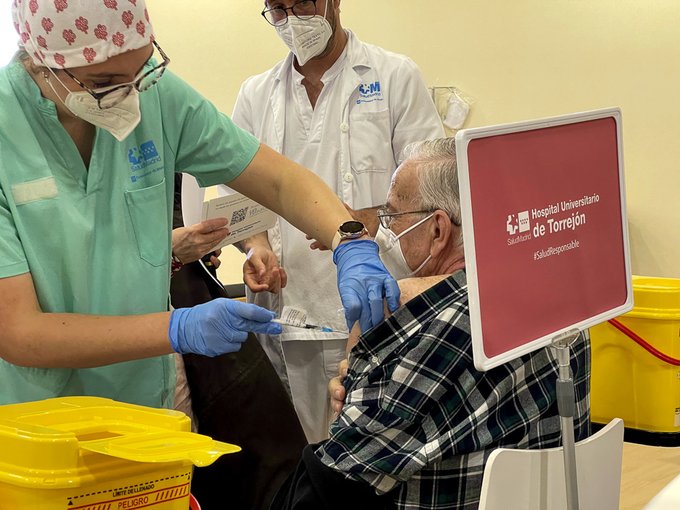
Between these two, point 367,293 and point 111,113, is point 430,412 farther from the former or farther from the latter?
point 111,113

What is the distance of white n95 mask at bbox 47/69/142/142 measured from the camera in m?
A: 1.51

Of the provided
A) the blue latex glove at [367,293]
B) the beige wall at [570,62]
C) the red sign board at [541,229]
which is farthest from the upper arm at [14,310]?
the beige wall at [570,62]

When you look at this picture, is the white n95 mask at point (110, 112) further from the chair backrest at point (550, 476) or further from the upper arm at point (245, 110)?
the upper arm at point (245, 110)

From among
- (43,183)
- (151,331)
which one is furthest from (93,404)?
(43,183)

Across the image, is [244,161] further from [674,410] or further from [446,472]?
[674,410]

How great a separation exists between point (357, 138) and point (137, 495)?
1508 mm

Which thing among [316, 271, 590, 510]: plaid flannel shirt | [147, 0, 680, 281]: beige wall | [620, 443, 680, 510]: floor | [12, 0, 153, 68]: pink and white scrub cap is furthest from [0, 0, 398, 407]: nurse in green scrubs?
[147, 0, 680, 281]: beige wall

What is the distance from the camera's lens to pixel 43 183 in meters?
1.52

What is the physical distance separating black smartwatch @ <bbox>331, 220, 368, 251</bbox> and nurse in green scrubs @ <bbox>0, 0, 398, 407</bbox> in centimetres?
1

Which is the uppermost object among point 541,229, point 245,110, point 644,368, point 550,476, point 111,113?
point 111,113

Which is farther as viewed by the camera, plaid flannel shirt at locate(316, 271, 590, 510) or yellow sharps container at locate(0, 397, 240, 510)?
plaid flannel shirt at locate(316, 271, 590, 510)

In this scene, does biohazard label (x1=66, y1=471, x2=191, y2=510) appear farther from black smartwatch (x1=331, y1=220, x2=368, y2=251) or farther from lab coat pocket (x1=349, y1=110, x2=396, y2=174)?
lab coat pocket (x1=349, y1=110, x2=396, y2=174)

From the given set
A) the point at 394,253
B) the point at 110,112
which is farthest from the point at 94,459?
the point at 394,253

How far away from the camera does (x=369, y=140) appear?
8.21ft
